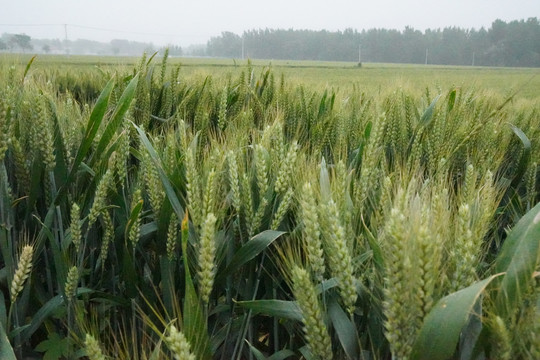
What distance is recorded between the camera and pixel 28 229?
1.12m

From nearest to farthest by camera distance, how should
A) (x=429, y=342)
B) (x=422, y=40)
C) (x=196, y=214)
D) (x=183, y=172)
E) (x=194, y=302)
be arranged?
1. (x=429, y=342)
2. (x=194, y=302)
3. (x=196, y=214)
4. (x=183, y=172)
5. (x=422, y=40)

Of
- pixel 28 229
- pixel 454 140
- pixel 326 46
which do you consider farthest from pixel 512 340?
pixel 326 46

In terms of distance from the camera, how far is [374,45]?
8406 cm

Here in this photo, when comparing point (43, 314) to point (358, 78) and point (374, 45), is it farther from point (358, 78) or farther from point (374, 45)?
point (374, 45)

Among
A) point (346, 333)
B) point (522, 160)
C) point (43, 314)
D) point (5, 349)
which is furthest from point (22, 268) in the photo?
point (522, 160)

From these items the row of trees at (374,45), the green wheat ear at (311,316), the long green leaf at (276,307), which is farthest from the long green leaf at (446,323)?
the row of trees at (374,45)

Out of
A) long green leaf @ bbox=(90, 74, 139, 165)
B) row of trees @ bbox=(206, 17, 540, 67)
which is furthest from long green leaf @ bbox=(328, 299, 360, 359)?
row of trees @ bbox=(206, 17, 540, 67)

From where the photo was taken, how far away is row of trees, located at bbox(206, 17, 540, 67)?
74688mm

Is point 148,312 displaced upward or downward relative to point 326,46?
downward

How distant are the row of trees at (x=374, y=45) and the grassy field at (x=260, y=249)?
76.6 m

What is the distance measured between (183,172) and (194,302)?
18.1 inches

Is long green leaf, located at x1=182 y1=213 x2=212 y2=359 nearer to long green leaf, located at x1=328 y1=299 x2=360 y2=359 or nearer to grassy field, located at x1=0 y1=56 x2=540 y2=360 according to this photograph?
grassy field, located at x1=0 y1=56 x2=540 y2=360

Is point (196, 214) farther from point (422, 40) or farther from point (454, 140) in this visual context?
point (422, 40)

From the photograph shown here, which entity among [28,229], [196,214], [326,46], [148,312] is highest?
[326,46]
